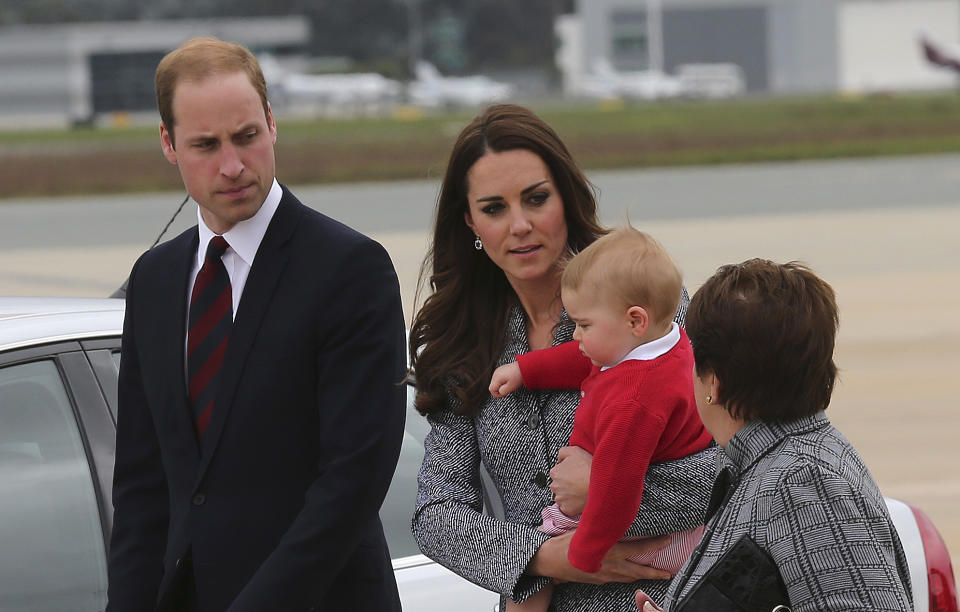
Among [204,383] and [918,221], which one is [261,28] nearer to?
[918,221]

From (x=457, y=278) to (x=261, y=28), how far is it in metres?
109

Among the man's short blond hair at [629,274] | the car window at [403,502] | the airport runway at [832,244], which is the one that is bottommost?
the airport runway at [832,244]

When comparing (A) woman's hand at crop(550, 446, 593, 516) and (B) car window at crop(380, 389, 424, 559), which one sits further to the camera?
(B) car window at crop(380, 389, 424, 559)

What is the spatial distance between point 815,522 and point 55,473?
5.32ft

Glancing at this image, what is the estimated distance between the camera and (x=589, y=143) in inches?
1602

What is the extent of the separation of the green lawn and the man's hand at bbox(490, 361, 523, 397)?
21926 mm

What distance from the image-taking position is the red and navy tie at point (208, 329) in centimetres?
227

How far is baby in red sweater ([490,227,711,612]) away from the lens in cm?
220

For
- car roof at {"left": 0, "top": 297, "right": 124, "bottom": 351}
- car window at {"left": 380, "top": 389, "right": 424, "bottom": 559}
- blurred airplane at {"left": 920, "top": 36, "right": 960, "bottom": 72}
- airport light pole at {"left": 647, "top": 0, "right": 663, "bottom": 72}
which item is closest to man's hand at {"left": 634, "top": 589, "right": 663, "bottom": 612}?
car window at {"left": 380, "top": 389, "right": 424, "bottom": 559}

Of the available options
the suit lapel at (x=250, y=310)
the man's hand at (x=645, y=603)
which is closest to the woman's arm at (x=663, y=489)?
the man's hand at (x=645, y=603)

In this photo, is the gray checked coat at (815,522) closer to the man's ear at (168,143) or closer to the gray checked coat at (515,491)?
the gray checked coat at (515,491)

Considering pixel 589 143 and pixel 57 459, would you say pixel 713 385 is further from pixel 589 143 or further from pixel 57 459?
pixel 589 143

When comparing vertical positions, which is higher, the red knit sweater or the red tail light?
the red knit sweater

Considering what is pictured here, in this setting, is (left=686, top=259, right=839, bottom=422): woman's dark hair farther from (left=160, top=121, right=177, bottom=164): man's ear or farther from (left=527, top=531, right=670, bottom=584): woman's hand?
(left=160, top=121, right=177, bottom=164): man's ear
